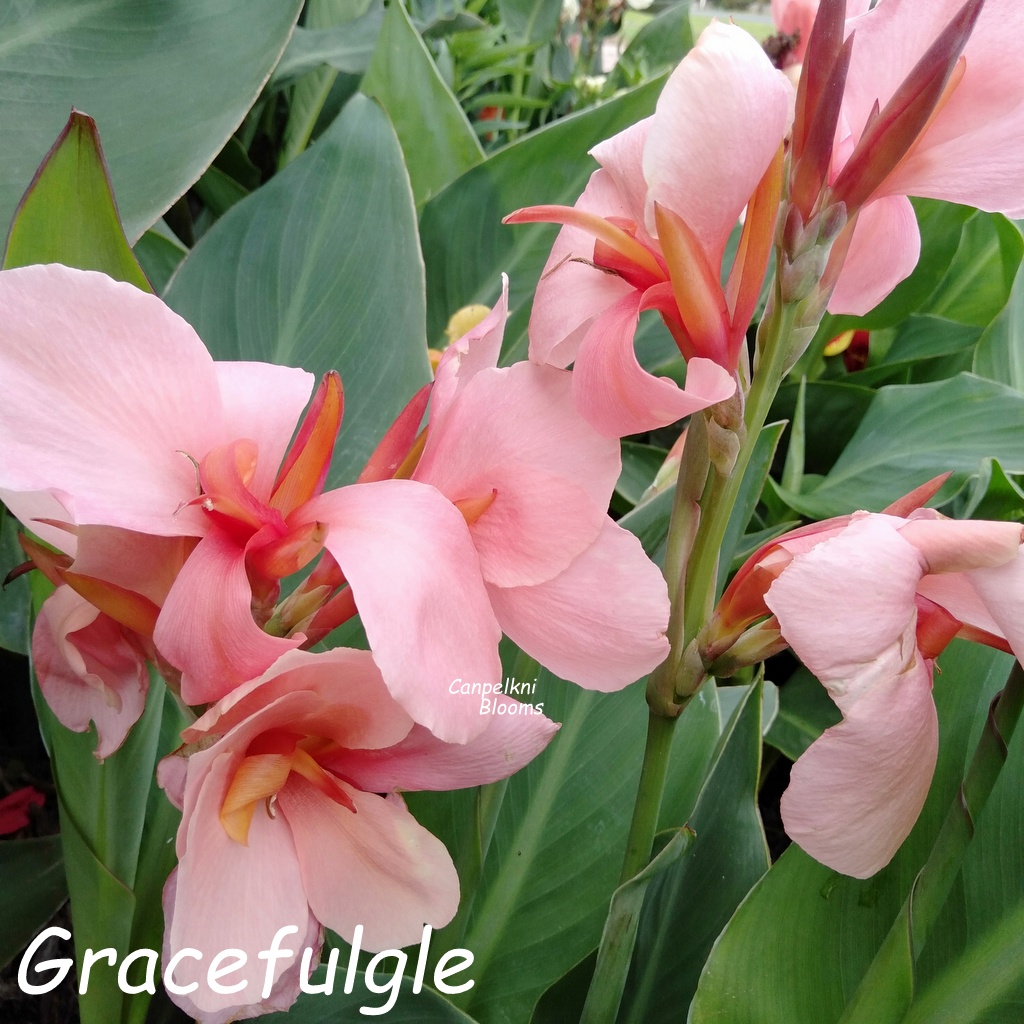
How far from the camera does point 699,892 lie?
57cm

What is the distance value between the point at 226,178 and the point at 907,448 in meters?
0.80

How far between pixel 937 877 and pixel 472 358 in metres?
0.27

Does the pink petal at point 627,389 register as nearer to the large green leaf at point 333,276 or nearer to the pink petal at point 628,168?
the pink petal at point 628,168

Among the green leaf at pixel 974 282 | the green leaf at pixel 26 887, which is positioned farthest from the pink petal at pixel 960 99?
the green leaf at pixel 974 282

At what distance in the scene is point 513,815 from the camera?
0.66 metres

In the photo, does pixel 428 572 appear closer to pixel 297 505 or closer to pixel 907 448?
pixel 297 505

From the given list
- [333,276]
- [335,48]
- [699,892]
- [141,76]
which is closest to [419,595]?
[699,892]

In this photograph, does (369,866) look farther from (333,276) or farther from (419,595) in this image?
(333,276)

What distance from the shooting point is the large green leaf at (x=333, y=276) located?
0.70 meters

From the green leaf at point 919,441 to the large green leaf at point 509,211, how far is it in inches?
14.7

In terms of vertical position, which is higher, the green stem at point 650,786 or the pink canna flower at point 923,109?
the pink canna flower at point 923,109

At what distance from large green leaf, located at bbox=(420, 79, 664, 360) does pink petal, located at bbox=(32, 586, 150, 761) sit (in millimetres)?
599

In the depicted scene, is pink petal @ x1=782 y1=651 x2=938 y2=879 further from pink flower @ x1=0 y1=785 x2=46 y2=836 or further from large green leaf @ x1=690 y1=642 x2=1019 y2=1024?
pink flower @ x1=0 y1=785 x2=46 y2=836

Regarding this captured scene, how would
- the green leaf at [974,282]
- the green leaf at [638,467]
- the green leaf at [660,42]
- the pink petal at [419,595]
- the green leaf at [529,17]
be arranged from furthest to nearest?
the green leaf at [660,42] → the green leaf at [529,17] → the green leaf at [974,282] → the green leaf at [638,467] → the pink petal at [419,595]
